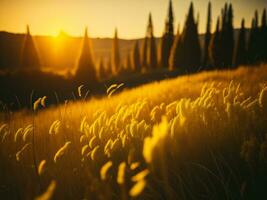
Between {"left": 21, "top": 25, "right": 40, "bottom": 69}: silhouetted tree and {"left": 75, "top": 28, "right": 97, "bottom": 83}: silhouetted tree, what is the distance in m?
4.00

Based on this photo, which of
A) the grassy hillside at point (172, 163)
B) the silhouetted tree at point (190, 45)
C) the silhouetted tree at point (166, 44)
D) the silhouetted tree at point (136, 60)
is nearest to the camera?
the grassy hillside at point (172, 163)

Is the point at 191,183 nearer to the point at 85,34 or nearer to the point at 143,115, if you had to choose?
the point at 143,115

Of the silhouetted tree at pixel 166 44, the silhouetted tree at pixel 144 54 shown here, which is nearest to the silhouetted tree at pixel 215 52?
the silhouetted tree at pixel 166 44

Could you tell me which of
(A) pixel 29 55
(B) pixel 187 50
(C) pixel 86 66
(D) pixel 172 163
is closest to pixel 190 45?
(B) pixel 187 50

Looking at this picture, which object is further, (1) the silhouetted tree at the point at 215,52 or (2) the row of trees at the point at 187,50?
(1) the silhouetted tree at the point at 215,52

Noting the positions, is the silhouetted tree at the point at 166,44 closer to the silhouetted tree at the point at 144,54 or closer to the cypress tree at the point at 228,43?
the silhouetted tree at the point at 144,54

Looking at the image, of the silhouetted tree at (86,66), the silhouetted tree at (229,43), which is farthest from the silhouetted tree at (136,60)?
the silhouetted tree at (86,66)

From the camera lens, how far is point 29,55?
2139cm

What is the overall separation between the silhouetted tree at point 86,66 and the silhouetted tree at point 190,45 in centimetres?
1444

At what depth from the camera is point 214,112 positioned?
2.44 metres

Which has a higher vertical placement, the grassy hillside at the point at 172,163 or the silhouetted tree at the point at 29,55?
the silhouetted tree at the point at 29,55

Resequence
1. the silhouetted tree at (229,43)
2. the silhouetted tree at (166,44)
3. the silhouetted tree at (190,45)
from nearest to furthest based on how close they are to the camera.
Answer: the silhouetted tree at (190,45), the silhouetted tree at (229,43), the silhouetted tree at (166,44)

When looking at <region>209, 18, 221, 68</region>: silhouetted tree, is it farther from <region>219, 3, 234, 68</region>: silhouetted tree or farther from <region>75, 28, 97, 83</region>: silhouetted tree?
<region>75, 28, 97, 83</region>: silhouetted tree

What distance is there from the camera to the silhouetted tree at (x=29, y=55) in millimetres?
21250
